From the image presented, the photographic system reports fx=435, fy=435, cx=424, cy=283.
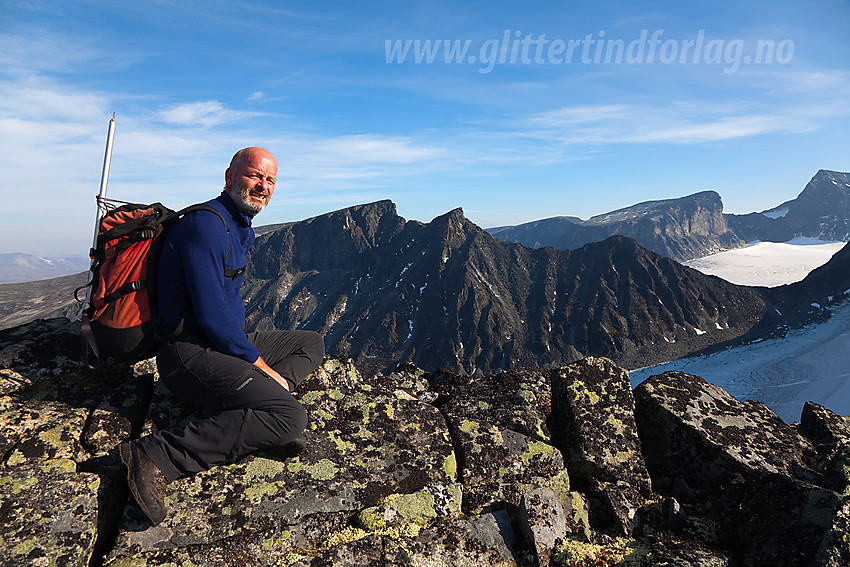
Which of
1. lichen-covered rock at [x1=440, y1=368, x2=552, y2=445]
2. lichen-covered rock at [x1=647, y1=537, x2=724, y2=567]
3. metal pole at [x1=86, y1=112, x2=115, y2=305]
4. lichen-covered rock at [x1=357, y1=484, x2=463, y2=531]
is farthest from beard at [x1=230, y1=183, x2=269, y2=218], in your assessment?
lichen-covered rock at [x1=647, y1=537, x2=724, y2=567]

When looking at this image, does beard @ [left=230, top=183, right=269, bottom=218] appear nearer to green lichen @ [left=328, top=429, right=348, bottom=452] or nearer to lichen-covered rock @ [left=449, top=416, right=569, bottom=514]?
green lichen @ [left=328, top=429, right=348, bottom=452]

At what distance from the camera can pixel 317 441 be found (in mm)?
6789

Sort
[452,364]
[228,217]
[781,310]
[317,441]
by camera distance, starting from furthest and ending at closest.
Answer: [452,364], [781,310], [317,441], [228,217]

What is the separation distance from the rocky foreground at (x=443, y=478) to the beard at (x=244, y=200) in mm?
3161

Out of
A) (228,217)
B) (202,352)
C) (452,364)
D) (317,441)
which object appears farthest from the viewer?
(452,364)

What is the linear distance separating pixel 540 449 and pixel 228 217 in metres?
6.23

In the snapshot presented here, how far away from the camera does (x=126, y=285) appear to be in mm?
5965

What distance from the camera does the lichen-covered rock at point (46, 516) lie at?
4703mm

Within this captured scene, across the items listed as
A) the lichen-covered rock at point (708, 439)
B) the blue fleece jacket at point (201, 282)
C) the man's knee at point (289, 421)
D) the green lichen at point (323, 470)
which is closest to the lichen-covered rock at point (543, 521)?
the lichen-covered rock at point (708, 439)

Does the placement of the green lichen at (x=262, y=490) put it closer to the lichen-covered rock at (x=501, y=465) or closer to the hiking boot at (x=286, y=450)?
the hiking boot at (x=286, y=450)

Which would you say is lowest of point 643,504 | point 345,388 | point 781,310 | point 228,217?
point 781,310

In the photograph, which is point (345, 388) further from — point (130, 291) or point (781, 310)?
point (781, 310)

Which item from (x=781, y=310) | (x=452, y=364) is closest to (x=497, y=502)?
(x=452, y=364)

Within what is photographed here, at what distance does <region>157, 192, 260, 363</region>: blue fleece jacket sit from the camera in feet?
18.8
